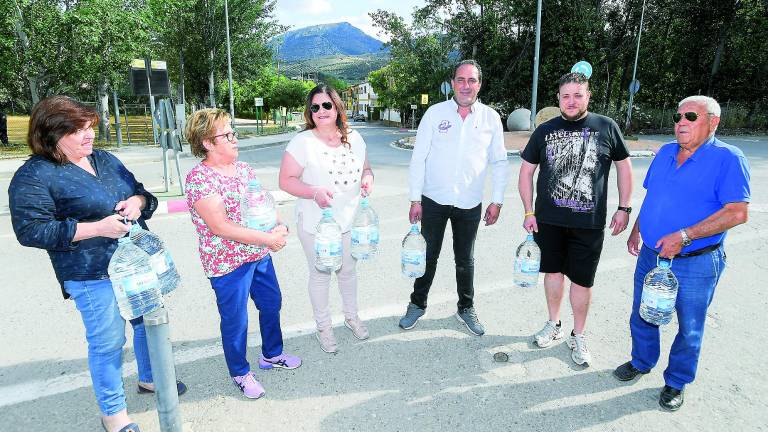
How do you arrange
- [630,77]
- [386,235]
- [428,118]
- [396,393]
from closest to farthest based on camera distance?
[396,393], [428,118], [386,235], [630,77]

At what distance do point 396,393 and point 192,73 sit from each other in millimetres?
35598

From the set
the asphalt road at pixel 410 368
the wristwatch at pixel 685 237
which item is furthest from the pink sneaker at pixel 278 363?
the wristwatch at pixel 685 237

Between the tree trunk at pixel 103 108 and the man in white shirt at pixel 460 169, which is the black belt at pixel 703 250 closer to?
the man in white shirt at pixel 460 169

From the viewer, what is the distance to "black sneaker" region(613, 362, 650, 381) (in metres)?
3.22

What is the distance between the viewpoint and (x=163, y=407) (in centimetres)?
231

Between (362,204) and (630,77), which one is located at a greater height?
(630,77)

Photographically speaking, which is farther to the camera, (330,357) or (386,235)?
(386,235)

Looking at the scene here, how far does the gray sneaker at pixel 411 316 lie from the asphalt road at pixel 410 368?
0.10 metres

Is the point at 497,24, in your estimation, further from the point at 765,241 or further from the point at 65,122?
the point at 65,122

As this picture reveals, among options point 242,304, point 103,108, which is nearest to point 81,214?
point 242,304

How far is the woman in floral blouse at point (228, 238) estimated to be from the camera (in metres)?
2.70

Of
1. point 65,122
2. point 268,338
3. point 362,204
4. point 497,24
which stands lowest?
point 268,338

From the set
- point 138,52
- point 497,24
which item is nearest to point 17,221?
point 138,52

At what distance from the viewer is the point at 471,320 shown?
393 cm
